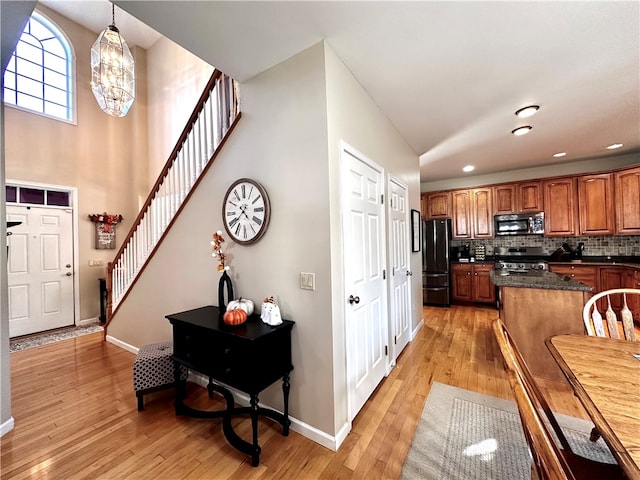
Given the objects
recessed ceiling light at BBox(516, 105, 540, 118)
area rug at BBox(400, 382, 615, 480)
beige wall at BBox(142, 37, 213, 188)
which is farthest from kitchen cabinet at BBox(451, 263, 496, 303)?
beige wall at BBox(142, 37, 213, 188)

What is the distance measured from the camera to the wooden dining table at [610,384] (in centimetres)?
78

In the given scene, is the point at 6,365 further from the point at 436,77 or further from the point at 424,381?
the point at 436,77

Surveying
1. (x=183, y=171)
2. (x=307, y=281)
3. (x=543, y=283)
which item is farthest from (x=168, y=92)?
(x=543, y=283)

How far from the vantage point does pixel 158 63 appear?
5.45 metres

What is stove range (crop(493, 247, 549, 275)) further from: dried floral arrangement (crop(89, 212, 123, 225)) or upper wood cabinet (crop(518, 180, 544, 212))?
dried floral arrangement (crop(89, 212, 123, 225))

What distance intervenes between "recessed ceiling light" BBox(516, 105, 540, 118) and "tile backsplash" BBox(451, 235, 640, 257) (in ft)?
10.4

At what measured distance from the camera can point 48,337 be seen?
3.91m

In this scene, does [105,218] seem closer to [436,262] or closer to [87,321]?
[87,321]

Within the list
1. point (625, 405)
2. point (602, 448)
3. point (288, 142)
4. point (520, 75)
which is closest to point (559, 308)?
point (602, 448)

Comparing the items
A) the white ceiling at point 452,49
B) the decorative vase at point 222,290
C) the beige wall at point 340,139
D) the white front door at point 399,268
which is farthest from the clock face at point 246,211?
the white front door at point 399,268

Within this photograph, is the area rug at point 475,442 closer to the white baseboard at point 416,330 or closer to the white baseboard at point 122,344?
the white baseboard at point 416,330

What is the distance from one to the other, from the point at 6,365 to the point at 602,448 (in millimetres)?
4263

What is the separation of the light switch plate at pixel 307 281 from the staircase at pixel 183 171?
1.39 metres

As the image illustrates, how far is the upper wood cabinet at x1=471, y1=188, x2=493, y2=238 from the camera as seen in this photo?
5.31 meters
